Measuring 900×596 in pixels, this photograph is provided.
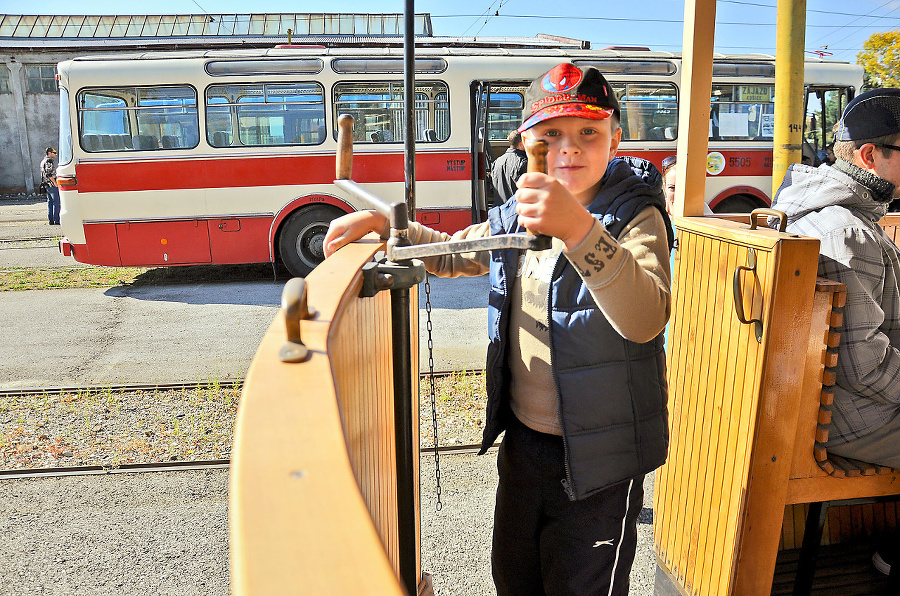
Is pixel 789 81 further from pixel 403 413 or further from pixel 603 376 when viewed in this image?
pixel 403 413

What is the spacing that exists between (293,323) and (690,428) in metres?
1.88

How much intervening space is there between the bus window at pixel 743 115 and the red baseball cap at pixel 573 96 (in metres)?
9.25

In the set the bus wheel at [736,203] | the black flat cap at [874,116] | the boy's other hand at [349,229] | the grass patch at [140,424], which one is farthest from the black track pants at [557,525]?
the bus wheel at [736,203]

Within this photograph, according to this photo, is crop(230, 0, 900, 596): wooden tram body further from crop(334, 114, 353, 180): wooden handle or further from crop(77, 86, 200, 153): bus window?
crop(77, 86, 200, 153): bus window

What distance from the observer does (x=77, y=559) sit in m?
2.92

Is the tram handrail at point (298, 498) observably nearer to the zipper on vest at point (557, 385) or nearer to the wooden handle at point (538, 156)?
the wooden handle at point (538, 156)

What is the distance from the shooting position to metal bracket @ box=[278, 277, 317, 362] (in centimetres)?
76

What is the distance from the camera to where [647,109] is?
988 centimetres

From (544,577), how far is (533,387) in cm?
51

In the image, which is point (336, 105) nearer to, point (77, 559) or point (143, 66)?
point (143, 66)

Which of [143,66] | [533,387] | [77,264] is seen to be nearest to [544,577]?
[533,387]

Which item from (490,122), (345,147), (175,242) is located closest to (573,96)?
(345,147)

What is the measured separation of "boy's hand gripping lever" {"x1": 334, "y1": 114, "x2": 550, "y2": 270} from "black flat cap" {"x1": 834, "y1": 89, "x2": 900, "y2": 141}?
149cm

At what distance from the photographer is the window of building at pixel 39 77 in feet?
92.1
